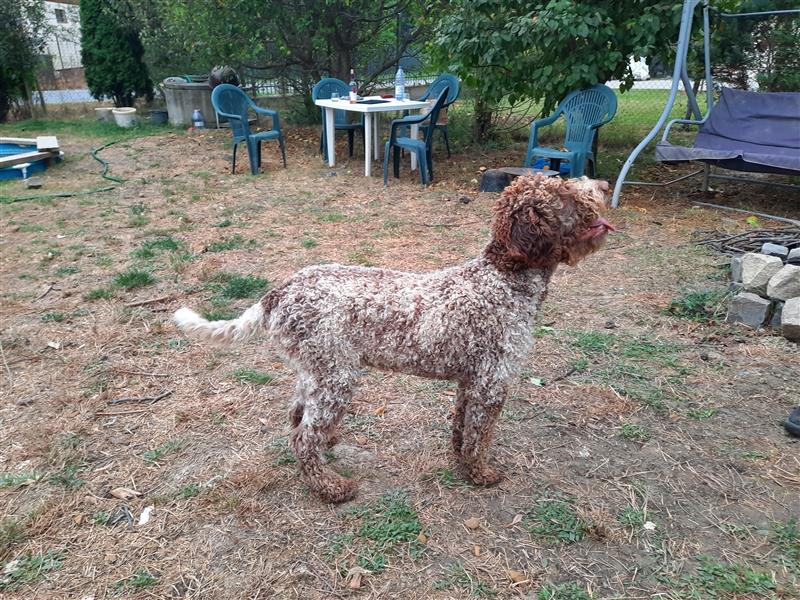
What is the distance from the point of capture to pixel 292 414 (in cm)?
252

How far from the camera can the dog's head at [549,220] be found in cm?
199

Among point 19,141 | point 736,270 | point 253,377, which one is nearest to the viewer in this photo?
point 253,377

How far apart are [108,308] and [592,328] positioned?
3423mm

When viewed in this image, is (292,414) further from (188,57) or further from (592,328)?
(188,57)

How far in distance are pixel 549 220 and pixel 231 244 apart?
3.98 meters

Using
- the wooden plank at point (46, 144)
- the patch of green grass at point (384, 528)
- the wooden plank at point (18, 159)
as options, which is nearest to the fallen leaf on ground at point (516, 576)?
the patch of green grass at point (384, 528)

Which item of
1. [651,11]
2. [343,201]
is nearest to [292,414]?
[343,201]

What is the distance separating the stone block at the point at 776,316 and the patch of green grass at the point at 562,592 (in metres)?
2.51

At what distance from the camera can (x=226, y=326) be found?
7.51 feet

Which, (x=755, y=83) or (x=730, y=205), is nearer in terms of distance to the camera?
(x=730, y=205)

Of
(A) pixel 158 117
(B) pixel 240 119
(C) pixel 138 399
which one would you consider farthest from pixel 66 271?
(A) pixel 158 117

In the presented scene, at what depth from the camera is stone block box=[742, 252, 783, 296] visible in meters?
3.70

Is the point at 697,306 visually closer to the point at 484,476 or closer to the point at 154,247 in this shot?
the point at 484,476

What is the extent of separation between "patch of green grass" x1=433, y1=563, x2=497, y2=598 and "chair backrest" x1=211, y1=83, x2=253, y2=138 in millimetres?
7346
